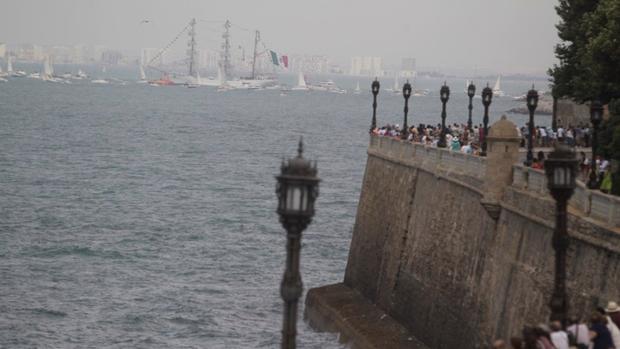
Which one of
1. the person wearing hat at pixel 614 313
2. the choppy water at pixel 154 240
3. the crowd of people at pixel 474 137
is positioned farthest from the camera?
the choppy water at pixel 154 240

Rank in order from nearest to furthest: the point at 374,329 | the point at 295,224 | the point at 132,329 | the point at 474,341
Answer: the point at 295,224
the point at 474,341
the point at 374,329
the point at 132,329

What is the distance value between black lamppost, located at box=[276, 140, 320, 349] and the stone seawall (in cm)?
738

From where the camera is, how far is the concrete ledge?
31031 mm

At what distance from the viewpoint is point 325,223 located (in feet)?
195

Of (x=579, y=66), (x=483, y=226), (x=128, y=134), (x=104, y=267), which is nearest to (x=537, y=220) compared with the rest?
(x=483, y=226)

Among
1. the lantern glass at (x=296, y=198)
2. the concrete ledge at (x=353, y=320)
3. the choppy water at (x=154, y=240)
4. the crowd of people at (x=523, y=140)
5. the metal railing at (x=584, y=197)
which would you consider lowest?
the choppy water at (x=154, y=240)

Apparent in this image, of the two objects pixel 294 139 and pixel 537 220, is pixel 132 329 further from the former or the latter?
pixel 294 139

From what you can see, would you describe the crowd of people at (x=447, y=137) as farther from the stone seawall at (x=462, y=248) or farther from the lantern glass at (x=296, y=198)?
the lantern glass at (x=296, y=198)

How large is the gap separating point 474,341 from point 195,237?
1276 inches

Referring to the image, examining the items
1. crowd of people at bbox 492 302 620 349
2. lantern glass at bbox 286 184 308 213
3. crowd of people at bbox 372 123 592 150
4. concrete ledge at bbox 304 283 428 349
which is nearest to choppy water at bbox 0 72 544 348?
concrete ledge at bbox 304 283 428 349

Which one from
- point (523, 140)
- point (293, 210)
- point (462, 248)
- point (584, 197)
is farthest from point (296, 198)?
point (523, 140)

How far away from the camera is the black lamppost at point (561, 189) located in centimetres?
1750

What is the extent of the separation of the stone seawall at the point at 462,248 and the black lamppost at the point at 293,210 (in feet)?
24.2

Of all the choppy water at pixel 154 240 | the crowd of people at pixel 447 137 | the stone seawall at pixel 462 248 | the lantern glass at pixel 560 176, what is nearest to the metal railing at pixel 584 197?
the stone seawall at pixel 462 248
